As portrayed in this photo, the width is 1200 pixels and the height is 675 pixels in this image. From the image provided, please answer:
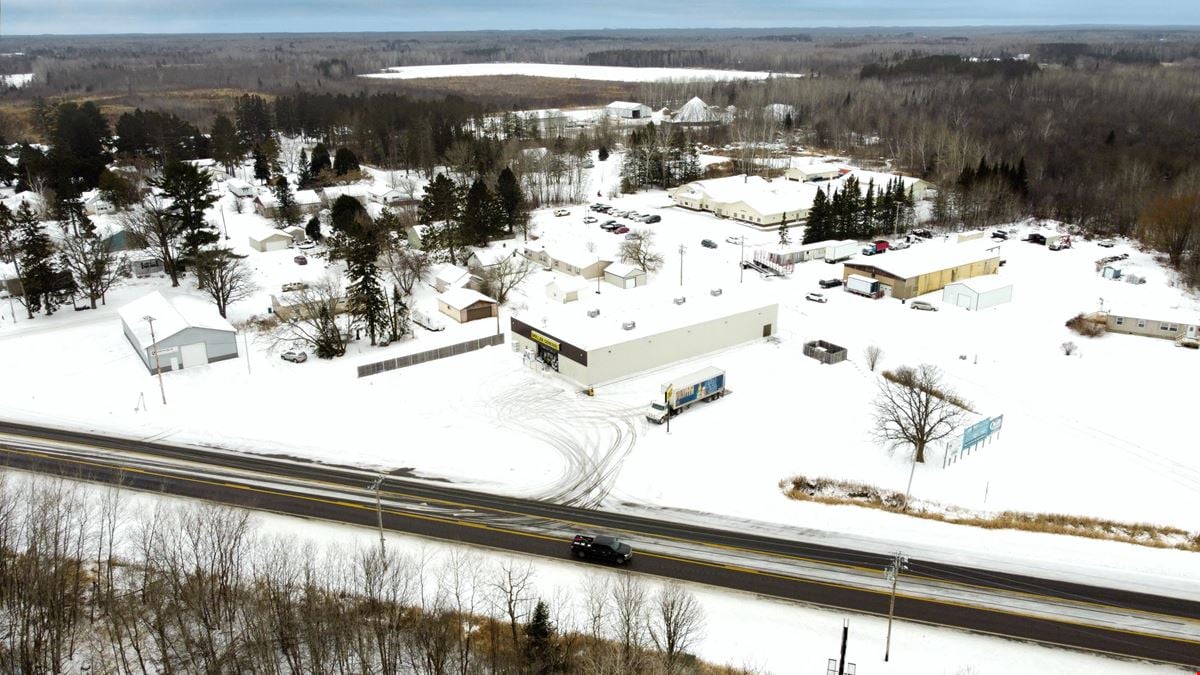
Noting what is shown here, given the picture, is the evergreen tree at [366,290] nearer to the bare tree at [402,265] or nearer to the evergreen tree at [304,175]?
the bare tree at [402,265]

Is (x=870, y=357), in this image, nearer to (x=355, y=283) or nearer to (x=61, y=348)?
(x=355, y=283)

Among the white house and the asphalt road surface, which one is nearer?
the asphalt road surface

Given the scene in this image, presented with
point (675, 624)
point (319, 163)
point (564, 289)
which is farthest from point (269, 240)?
point (675, 624)

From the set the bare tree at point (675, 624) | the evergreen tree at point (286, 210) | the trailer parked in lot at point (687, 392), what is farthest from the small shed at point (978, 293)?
the evergreen tree at point (286, 210)

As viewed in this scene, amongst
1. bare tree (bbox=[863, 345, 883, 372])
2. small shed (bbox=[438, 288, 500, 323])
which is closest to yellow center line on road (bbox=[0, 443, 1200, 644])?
bare tree (bbox=[863, 345, 883, 372])

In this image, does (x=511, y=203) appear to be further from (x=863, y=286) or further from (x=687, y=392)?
(x=687, y=392)

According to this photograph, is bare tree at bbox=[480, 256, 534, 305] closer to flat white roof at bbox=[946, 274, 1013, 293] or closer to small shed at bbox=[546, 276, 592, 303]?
small shed at bbox=[546, 276, 592, 303]
